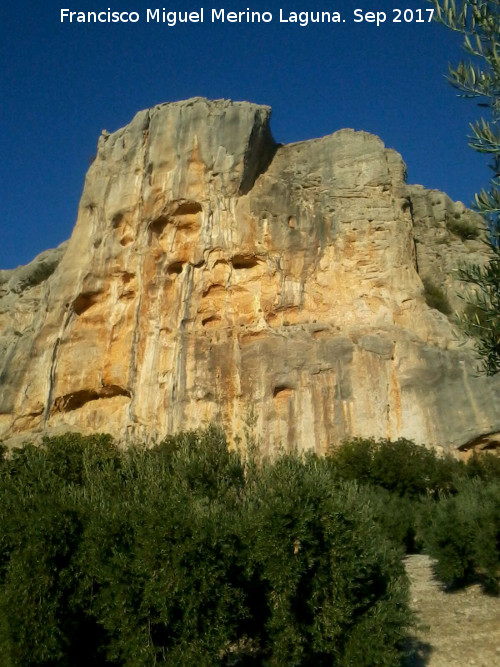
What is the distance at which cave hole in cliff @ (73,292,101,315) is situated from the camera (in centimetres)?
3438

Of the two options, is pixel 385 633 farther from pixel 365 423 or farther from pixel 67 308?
pixel 67 308

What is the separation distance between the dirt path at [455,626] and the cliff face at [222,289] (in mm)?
13749

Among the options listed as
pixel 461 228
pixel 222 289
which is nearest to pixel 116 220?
pixel 222 289

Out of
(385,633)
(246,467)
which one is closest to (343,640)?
(385,633)

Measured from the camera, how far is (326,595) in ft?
32.6

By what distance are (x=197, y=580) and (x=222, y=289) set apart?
2464cm

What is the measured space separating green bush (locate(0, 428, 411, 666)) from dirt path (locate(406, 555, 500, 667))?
2378 mm

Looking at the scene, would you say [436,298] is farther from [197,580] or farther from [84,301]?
[197,580]

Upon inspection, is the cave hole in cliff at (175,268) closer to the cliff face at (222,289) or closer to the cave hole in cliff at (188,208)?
the cliff face at (222,289)

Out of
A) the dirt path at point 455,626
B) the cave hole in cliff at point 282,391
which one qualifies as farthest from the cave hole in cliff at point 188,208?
the dirt path at point 455,626

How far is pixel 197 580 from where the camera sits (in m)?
9.34

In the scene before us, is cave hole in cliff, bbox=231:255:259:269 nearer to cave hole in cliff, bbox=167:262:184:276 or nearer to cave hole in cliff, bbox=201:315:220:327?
cave hole in cliff, bbox=167:262:184:276

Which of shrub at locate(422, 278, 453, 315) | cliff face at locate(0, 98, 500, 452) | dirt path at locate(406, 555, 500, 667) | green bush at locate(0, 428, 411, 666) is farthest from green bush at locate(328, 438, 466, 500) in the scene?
green bush at locate(0, 428, 411, 666)

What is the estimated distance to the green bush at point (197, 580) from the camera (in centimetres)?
933
